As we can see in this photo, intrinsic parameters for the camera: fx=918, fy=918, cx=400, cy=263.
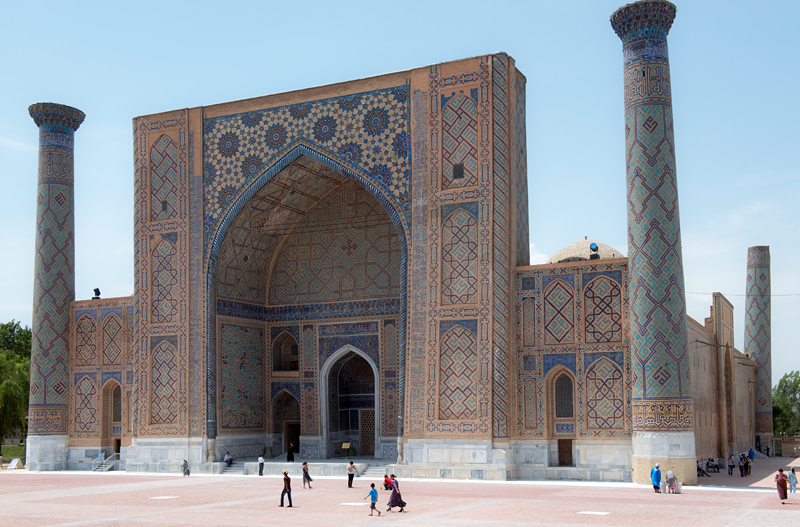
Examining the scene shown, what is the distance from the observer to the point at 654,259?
48.8 feet

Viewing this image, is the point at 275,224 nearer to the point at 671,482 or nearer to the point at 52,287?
the point at 52,287

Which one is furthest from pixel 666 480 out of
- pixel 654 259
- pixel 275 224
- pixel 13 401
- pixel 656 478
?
pixel 13 401

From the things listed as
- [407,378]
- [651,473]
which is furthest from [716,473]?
[407,378]

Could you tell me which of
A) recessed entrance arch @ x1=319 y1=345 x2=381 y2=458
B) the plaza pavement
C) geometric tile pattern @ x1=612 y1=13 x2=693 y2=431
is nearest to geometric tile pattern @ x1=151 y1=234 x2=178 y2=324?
recessed entrance arch @ x1=319 y1=345 x2=381 y2=458

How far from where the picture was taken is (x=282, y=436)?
813 inches

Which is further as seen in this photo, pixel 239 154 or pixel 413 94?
pixel 239 154

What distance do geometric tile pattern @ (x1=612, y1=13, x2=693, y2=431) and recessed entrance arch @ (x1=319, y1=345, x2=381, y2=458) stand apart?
21.8ft

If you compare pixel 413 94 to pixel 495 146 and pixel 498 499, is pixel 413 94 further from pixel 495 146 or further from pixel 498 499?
pixel 498 499

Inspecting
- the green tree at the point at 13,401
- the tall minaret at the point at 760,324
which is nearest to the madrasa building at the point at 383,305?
the tall minaret at the point at 760,324

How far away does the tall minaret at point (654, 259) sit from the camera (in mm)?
14547

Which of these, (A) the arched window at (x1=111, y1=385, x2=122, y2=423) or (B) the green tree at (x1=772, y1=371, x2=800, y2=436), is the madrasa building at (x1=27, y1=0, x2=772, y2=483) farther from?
(B) the green tree at (x1=772, y1=371, x2=800, y2=436)

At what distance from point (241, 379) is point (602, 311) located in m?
8.11

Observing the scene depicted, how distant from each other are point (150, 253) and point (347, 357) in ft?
15.8

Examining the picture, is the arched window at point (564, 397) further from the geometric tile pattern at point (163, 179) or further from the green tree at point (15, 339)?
the green tree at point (15, 339)
